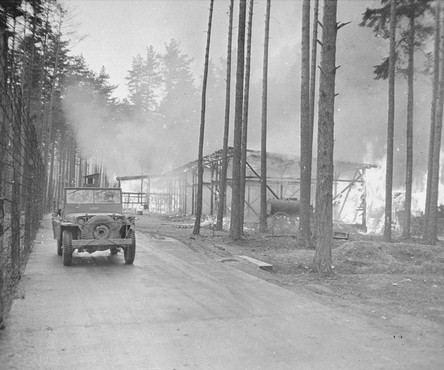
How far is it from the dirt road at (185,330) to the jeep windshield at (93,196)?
143 inches

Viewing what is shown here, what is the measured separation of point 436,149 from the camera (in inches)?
707

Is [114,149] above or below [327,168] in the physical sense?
above

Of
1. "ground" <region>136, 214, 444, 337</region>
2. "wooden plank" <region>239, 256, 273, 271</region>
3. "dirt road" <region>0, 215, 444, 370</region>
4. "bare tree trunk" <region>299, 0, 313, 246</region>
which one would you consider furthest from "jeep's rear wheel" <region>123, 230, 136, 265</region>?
"bare tree trunk" <region>299, 0, 313, 246</region>

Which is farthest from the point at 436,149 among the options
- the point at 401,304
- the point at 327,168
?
the point at 401,304

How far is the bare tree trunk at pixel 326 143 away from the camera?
9961mm

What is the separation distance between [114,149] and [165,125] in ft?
33.2

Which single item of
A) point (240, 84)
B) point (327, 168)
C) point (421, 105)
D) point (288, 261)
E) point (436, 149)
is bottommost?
point (288, 261)

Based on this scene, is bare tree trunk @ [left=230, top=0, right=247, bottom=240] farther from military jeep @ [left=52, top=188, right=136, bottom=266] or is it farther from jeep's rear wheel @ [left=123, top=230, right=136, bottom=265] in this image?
jeep's rear wheel @ [left=123, top=230, right=136, bottom=265]

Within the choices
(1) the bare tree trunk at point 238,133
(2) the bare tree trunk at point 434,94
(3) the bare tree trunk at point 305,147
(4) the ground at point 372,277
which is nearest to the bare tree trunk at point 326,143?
(4) the ground at point 372,277

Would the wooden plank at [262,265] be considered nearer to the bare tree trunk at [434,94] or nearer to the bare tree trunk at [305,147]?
the bare tree trunk at [305,147]

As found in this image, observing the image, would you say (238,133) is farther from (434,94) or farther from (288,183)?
(288,183)

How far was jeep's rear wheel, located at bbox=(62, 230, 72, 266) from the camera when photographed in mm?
9641

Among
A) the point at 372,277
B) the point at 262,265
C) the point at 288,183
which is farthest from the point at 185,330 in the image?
the point at 288,183

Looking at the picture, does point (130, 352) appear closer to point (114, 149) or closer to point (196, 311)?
point (196, 311)
